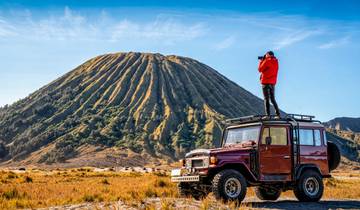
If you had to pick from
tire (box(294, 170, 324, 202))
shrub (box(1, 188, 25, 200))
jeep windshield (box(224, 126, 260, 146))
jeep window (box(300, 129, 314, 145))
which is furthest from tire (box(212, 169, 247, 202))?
shrub (box(1, 188, 25, 200))

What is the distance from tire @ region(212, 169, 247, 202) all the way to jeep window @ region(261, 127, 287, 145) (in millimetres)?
1857

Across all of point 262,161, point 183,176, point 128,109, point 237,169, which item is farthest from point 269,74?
point 128,109

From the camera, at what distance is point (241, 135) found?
1775cm

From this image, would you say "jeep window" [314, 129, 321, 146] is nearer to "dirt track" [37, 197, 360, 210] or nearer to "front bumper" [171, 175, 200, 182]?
"dirt track" [37, 197, 360, 210]

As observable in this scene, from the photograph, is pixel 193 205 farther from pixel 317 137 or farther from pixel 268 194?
pixel 317 137

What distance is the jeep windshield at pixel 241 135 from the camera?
17087 millimetres

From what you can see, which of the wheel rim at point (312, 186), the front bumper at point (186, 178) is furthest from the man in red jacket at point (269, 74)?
the front bumper at point (186, 178)

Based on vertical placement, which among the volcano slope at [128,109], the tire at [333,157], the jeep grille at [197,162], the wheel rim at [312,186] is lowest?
the wheel rim at [312,186]

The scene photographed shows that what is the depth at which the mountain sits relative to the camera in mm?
184250

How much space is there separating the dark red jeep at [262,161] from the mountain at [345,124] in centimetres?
17209

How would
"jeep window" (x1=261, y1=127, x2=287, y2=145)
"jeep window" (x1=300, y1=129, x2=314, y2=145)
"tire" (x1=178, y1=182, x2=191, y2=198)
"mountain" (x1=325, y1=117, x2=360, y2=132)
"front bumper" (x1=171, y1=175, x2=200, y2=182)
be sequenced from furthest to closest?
"mountain" (x1=325, y1=117, x2=360, y2=132)
"jeep window" (x1=300, y1=129, x2=314, y2=145)
"tire" (x1=178, y1=182, x2=191, y2=198)
"jeep window" (x1=261, y1=127, x2=287, y2=145)
"front bumper" (x1=171, y1=175, x2=200, y2=182)

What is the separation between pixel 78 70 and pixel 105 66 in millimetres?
9223

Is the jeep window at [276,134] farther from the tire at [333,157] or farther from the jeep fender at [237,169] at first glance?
the tire at [333,157]

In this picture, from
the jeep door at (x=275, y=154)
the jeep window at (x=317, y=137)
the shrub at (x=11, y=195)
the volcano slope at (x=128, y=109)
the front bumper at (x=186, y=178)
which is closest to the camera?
the front bumper at (x=186, y=178)
